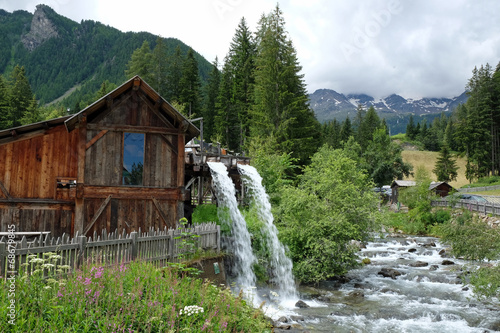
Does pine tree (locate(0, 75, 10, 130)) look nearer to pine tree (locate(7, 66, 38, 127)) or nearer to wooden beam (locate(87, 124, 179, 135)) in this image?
pine tree (locate(7, 66, 38, 127))

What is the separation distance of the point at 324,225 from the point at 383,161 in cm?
5259

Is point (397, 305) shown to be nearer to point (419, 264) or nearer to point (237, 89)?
point (419, 264)

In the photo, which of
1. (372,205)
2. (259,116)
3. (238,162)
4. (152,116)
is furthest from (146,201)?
(259,116)

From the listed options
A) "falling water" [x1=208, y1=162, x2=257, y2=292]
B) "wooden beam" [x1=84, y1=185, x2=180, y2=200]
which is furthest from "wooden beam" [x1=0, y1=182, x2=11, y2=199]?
"falling water" [x1=208, y1=162, x2=257, y2=292]

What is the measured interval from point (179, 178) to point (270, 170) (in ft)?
33.3

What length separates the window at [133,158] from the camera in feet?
51.8

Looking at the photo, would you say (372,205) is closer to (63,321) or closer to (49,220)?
(49,220)

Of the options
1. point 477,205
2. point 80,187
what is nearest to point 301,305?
point 80,187

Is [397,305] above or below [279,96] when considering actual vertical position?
below

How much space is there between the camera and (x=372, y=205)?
20.3 meters

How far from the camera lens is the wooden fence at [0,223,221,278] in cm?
859

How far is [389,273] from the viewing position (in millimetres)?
21953

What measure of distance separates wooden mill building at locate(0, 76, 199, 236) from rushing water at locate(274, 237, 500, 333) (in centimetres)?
731

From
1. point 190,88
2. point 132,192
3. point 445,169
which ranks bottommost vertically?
point 132,192
